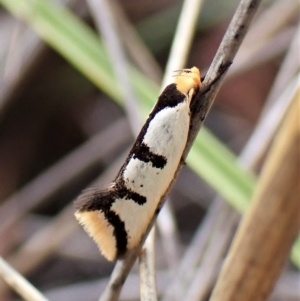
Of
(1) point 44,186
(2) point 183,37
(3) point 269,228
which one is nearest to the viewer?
(3) point 269,228

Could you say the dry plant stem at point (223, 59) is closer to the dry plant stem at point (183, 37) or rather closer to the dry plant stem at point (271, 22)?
the dry plant stem at point (183, 37)

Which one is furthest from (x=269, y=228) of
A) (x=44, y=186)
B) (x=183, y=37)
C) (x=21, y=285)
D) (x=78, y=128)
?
(x=78, y=128)

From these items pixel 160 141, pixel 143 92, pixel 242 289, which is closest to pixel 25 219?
pixel 143 92

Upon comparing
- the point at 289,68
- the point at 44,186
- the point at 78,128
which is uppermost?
the point at 289,68

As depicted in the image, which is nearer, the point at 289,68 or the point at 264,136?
the point at 264,136

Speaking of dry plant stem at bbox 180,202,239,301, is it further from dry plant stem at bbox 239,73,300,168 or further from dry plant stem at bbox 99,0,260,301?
dry plant stem at bbox 99,0,260,301

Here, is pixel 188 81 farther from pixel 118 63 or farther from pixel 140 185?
pixel 118 63

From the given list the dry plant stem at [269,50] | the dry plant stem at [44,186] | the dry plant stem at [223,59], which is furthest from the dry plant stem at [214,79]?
the dry plant stem at [44,186]
